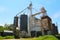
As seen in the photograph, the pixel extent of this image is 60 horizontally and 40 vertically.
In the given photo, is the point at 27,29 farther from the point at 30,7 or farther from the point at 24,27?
the point at 30,7

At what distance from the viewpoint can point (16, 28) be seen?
5303cm

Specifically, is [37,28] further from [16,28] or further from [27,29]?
[16,28]

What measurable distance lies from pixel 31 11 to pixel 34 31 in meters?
9.89

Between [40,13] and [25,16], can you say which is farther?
[40,13]

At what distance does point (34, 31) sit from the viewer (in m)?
55.8

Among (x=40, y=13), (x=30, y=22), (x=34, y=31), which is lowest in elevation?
(x=34, y=31)

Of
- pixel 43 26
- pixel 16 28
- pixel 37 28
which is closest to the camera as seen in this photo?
pixel 43 26

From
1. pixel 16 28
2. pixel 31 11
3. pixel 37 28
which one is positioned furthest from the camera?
pixel 31 11

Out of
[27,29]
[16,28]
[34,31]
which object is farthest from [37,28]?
[16,28]

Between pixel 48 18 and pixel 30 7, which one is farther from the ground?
pixel 30 7

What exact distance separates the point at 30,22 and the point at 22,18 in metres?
4.71

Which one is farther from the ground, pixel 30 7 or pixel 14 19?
pixel 30 7

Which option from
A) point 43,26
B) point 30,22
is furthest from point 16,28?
point 43,26

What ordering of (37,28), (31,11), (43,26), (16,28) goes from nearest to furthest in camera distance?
(43,26), (16,28), (37,28), (31,11)
